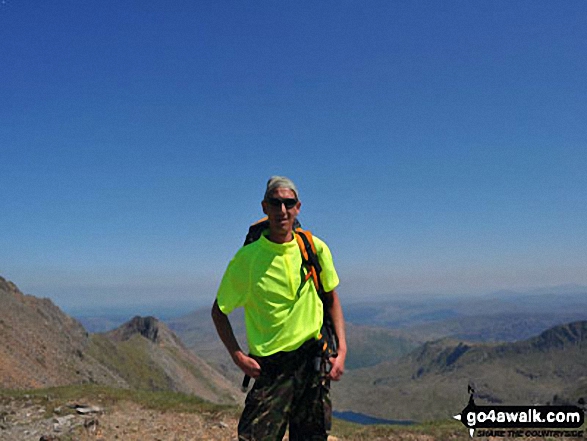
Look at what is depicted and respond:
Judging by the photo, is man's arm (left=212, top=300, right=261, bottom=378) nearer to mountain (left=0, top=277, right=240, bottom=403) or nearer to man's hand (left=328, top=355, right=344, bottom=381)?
man's hand (left=328, top=355, right=344, bottom=381)

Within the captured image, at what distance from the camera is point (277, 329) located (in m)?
5.18

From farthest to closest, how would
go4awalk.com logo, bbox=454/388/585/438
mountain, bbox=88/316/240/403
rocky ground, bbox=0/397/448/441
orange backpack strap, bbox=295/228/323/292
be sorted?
mountain, bbox=88/316/240/403 → rocky ground, bbox=0/397/448/441 → go4awalk.com logo, bbox=454/388/585/438 → orange backpack strap, bbox=295/228/323/292

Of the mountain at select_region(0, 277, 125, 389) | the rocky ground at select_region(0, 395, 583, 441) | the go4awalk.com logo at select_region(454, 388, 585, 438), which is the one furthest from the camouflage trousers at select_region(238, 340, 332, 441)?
the mountain at select_region(0, 277, 125, 389)

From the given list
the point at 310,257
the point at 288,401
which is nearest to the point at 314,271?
the point at 310,257

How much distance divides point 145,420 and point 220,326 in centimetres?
1067

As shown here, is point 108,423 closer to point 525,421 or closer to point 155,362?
point 525,421

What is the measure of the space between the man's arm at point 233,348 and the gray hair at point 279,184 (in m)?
1.58

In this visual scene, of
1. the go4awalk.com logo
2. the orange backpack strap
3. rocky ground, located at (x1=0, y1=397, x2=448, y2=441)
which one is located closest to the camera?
the orange backpack strap

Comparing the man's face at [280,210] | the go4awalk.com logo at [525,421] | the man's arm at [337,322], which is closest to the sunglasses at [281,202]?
the man's face at [280,210]

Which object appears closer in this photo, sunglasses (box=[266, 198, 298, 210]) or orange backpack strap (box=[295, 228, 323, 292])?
sunglasses (box=[266, 198, 298, 210])

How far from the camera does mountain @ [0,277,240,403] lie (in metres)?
40.2

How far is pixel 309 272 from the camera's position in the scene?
544cm

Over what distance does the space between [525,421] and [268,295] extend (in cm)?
1165

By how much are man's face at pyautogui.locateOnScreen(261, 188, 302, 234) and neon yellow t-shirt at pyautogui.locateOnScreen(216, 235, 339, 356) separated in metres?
0.21
